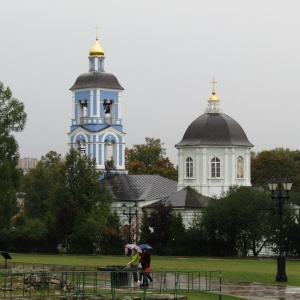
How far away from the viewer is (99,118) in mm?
116375

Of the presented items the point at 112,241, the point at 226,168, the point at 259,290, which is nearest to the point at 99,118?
the point at 226,168

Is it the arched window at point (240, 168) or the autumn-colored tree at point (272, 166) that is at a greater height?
Result: the autumn-colored tree at point (272, 166)

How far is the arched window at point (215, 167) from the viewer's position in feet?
352

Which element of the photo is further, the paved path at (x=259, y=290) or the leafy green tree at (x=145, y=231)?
the leafy green tree at (x=145, y=231)

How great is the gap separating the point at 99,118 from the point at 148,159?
98.6ft

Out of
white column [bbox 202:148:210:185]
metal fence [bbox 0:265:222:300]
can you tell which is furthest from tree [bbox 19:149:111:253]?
metal fence [bbox 0:265:222:300]

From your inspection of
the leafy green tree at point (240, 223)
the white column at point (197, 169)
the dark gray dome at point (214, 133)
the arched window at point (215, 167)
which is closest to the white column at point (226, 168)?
the arched window at point (215, 167)

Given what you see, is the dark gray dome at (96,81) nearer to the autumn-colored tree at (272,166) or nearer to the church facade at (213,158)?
the church facade at (213,158)

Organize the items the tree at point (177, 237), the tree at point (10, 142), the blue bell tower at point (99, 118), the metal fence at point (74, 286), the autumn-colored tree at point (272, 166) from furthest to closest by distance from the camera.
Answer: the autumn-colored tree at point (272, 166) → the blue bell tower at point (99, 118) → the tree at point (177, 237) → the tree at point (10, 142) → the metal fence at point (74, 286)

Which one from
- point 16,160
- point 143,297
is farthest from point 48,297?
point 16,160

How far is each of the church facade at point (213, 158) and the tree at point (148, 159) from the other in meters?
32.9

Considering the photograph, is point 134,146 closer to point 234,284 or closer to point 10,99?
point 10,99

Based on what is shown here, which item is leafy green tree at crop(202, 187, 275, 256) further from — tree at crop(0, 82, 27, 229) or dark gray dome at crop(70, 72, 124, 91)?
dark gray dome at crop(70, 72, 124, 91)

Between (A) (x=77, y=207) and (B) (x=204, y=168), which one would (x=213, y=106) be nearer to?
(B) (x=204, y=168)
